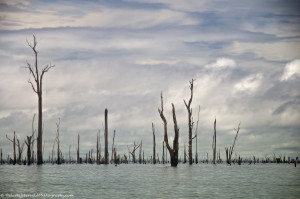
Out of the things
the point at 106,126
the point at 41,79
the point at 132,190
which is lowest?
the point at 132,190

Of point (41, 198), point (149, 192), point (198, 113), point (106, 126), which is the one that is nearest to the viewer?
point (41, 198)

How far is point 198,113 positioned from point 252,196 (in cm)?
3404

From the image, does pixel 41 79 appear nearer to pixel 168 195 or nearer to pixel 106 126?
pixel 106 126

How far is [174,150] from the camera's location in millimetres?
39469

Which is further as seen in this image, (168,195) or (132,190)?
(132,190)

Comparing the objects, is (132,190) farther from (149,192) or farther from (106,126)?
(106,126)

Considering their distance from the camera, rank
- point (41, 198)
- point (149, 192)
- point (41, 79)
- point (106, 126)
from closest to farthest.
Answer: point (41, 198), point (149, 192), point (41, 79), point (106, 126)

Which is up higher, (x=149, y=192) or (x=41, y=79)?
(x=41, y=79)

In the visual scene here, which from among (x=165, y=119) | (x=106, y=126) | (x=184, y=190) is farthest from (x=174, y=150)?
(x=184, y=190)

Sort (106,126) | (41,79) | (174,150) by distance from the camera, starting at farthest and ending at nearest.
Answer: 1. (106,126)
2. (174,150)
3. (41,79)

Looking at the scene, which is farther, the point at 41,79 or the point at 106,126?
the point at 106,126

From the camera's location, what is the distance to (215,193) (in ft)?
55.2

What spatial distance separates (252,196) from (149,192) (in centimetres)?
396

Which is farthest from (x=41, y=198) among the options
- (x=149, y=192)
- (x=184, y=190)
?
(x=184, y=190)
